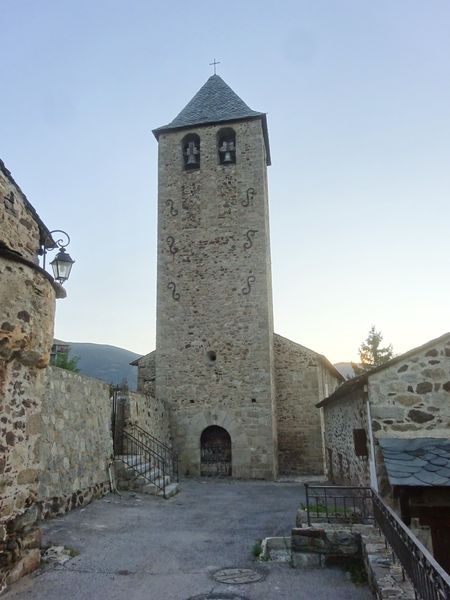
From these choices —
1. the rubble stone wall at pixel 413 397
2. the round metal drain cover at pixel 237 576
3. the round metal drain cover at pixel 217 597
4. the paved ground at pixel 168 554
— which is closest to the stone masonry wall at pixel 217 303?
the paved ground at pixel 168 554

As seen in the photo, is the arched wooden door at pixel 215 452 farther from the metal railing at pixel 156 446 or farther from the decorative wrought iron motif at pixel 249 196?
the decorative wrought iron motif at pixel 249 196

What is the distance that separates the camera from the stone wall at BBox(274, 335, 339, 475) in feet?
54.2

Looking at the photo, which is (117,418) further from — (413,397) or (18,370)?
(413,397)

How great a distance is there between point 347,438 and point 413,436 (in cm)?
335

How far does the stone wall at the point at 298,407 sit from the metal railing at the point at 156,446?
394cm

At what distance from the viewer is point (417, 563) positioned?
3471 millimetres

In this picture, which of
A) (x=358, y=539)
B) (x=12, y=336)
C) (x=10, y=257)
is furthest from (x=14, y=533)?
(x=358, y=539)

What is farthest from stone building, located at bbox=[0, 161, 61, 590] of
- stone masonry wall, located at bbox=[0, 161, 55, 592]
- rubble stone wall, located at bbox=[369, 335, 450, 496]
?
rubble stone wall, located at bbox=[369, 335, 450, 496]

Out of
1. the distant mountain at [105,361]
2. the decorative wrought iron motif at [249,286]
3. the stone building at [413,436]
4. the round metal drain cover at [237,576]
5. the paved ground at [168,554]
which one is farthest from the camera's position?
the distant mountain at [105,361]

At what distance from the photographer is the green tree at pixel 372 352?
33969 millimetres

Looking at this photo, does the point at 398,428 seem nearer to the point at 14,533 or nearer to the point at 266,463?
the point at 14,533

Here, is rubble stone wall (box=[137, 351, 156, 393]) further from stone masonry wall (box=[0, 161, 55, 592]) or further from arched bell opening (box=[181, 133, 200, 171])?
stone masonry wall (box=[0, 161, 55, 592])

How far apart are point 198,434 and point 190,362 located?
249 cm

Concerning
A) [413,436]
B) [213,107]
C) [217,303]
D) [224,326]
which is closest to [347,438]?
[413,436]
